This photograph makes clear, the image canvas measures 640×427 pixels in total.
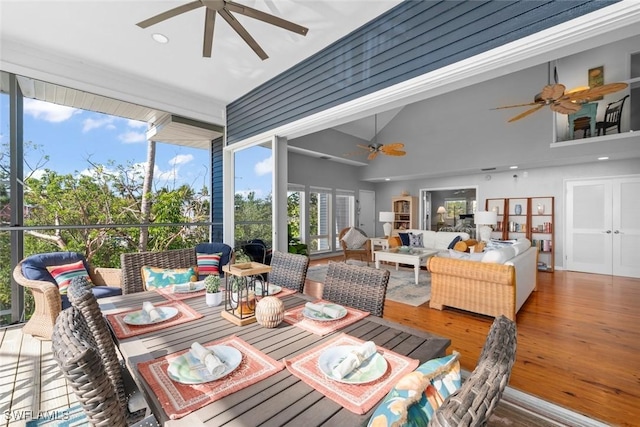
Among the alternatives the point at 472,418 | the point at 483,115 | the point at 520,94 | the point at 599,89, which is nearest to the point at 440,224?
the point at 483,115

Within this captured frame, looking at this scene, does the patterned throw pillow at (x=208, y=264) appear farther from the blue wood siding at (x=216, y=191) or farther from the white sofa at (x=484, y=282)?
A: the white sofa at (x=484, y=282)

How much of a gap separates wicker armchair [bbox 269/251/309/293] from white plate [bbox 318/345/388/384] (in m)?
1.07

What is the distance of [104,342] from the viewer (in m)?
1.22

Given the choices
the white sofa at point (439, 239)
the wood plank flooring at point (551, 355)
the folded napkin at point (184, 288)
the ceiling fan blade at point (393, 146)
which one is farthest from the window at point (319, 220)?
the folded napkin at point (184, 288)

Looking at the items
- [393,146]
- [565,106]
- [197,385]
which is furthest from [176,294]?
[565,106]

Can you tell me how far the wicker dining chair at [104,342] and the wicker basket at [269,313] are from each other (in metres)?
0.63

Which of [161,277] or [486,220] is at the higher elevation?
[486,220]

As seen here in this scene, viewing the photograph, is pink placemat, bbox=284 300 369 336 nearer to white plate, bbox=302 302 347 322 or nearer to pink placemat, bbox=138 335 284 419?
white plate, bbox=302 302 347 322

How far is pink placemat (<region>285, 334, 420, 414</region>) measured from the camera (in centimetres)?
87

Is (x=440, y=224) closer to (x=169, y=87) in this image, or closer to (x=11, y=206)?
(x=169, y=87)

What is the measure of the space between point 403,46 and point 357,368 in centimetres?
247

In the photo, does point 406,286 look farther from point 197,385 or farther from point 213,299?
point 197,385

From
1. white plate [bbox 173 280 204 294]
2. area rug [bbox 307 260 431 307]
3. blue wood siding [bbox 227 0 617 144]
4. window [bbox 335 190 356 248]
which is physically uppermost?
blue wood siding [bbox 227 0 617 144]

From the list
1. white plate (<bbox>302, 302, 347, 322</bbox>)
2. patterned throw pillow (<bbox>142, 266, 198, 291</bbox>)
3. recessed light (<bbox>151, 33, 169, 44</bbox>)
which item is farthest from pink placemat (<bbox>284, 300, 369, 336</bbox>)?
recessed light (<bbox>151, 33, 169, 44</bbox>)
